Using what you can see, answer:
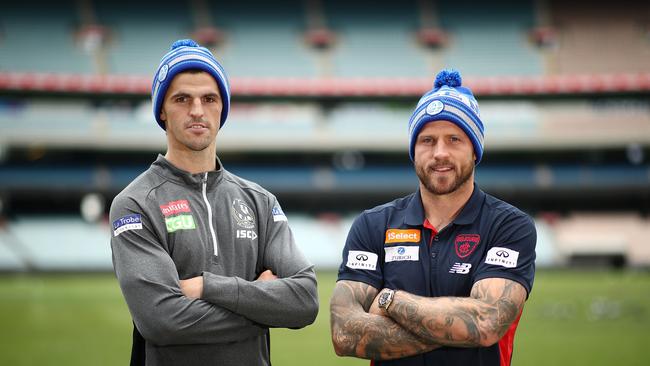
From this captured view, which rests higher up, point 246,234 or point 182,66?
point 182,66

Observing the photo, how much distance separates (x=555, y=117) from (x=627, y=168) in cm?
394

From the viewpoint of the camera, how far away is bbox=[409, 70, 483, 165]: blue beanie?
12.0ft

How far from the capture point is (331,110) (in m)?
34.1

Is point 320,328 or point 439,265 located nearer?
point 439,265

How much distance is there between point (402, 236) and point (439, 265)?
0.24 metres

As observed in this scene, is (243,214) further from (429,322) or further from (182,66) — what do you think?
(429,322)

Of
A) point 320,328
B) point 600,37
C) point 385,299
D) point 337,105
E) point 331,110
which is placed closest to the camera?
point 385,299

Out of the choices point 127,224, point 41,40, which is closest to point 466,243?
point 127,224

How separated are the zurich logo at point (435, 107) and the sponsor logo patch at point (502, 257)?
2.44 ft

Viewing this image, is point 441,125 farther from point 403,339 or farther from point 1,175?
point 1,175

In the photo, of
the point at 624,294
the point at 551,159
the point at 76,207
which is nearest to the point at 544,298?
the point at 624,294

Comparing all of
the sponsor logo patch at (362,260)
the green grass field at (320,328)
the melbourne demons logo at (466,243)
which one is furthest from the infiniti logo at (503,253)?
the green grass field at (320,328)

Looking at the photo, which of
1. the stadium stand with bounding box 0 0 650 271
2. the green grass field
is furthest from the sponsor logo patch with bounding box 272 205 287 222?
the stadium stand with bounding box 0 0 650 271

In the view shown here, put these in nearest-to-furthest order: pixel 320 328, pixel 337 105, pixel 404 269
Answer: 1. pixel 404 269
2. pixel 320 328
3. pixel 337 105
